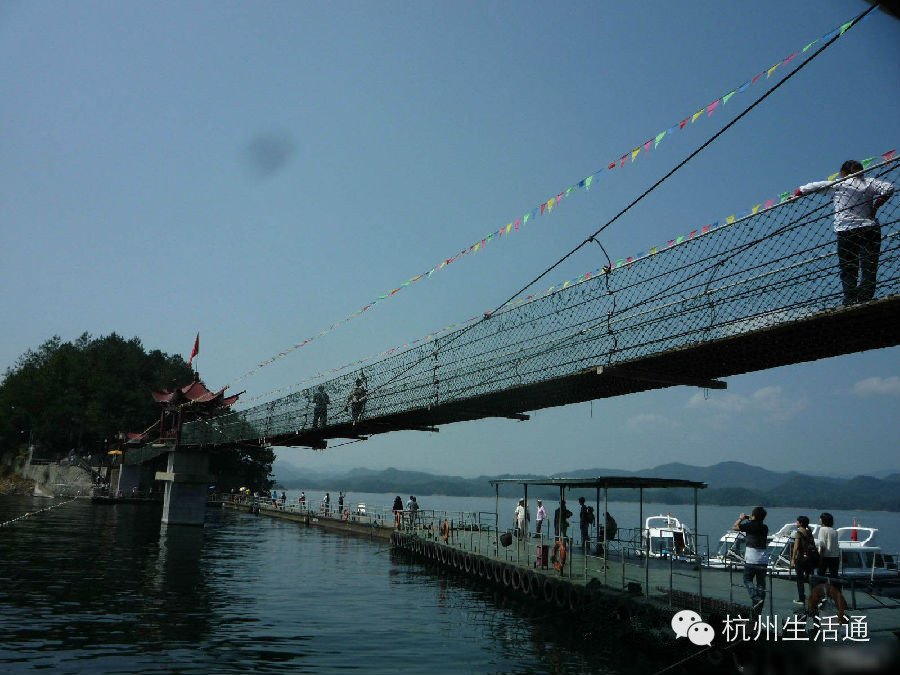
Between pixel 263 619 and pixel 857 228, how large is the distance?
20341 mm

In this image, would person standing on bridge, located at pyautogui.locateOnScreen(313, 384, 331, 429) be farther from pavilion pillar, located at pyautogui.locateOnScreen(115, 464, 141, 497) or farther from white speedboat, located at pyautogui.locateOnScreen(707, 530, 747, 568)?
pavilion pillar, located at pyautogui.locateOnScreen(115, 464, 141, 497)

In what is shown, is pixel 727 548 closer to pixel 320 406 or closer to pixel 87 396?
pixel 320 406

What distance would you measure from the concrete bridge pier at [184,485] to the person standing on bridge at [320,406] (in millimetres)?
24664

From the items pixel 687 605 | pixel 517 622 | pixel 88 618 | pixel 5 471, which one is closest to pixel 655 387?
pixel 687 605

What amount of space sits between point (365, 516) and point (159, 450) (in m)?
19.0

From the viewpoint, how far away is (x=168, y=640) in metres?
19.9

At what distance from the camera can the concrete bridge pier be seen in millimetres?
59375

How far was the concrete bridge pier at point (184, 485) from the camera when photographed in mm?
59375

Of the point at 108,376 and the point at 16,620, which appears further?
the point at 108,376

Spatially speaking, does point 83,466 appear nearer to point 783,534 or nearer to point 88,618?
point 88,618

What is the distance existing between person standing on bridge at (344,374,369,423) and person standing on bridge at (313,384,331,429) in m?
3.63

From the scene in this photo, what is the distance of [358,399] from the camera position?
34.5 meters

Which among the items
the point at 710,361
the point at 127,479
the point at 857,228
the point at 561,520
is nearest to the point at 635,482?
the point at 561,520

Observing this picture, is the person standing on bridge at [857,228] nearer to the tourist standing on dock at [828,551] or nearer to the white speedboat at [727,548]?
the tourist standing on dock at [828,551]
